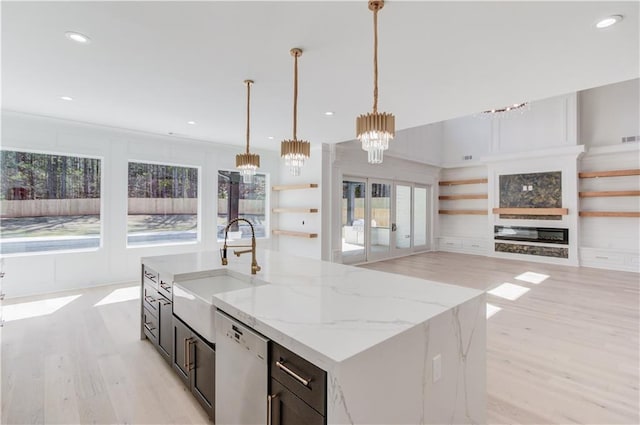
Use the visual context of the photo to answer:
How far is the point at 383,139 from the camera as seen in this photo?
5.88 feet

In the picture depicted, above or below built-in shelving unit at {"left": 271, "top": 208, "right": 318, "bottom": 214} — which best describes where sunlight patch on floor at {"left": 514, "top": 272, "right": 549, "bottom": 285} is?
below

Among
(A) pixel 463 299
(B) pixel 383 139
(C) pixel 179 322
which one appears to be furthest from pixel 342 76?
(C) pixel 179 322

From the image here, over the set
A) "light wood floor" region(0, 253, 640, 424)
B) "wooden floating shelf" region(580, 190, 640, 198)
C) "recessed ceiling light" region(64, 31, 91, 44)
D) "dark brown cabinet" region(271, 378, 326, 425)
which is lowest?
"light wood floor" region(0, 253, 640, 424)

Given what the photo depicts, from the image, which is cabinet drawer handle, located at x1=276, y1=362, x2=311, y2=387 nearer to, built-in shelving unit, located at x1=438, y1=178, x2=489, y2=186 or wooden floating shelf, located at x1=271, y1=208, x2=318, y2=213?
wooden floating shelf, located at x1=271, y1=208, x2=318, y2=213

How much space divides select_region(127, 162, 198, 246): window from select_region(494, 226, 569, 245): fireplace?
7.60 metres

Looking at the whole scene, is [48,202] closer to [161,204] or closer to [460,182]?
[161,204]

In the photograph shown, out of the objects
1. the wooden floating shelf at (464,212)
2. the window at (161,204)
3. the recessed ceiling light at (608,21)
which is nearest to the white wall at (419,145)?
the wooden floating shelf at (464,212)

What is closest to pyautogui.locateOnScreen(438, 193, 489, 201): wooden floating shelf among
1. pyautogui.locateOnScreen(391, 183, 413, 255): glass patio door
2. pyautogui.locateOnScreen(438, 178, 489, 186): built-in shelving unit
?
pyautogui.locateOnScreen(438, 178, 489, 186): built-in shelving unit

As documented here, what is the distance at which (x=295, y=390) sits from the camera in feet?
4.02

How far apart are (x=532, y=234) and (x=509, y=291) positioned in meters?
3.57

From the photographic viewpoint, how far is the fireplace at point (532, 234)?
702 centimetres

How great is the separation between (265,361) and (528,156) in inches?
330

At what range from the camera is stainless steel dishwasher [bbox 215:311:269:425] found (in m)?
1.42

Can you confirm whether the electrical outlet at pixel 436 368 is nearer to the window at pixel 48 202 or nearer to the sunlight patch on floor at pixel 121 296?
the sunlight patch on floor at pixel 121 296
